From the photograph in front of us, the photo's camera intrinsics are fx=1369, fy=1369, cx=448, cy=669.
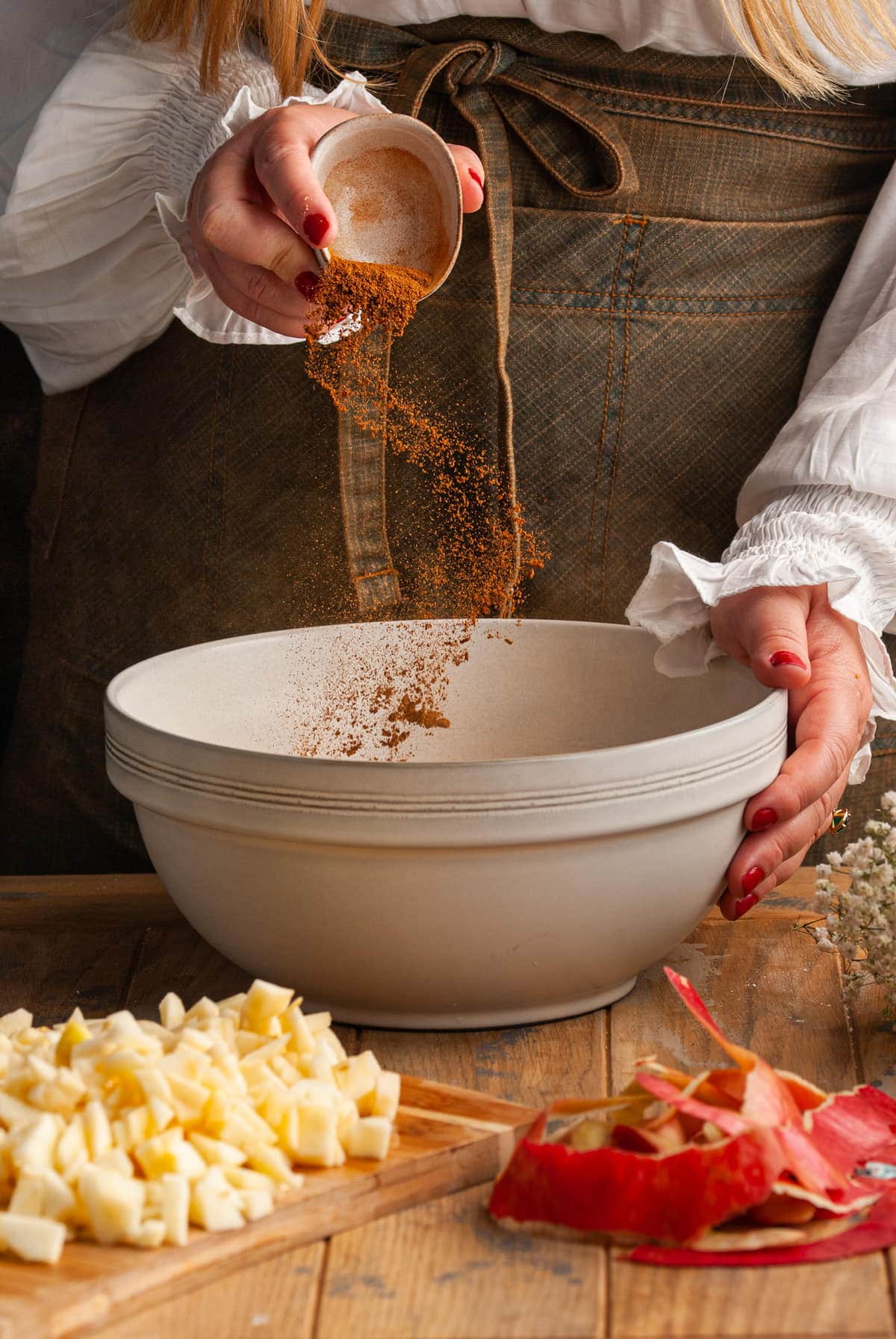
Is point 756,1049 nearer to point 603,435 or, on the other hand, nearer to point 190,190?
point 603,435

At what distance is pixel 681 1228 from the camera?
58cm

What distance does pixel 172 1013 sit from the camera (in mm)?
700

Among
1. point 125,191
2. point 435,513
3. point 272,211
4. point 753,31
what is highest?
point 753,31

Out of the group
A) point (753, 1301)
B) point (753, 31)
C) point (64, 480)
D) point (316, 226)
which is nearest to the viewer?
point (753, 1301)

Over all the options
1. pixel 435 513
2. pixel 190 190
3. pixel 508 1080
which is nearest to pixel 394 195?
pixel 190 190

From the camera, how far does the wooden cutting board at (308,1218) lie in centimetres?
53

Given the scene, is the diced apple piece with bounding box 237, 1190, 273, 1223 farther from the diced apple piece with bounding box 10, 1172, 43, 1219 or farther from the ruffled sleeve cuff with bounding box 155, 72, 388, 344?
the ruffled sleeve cuff with bounding box 155, 72, 388, 344

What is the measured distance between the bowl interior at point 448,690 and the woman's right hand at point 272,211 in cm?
24

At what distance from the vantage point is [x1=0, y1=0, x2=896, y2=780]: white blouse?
3.27 feet

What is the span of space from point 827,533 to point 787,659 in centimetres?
18

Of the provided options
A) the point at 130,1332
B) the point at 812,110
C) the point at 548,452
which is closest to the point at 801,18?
the point at 812,110

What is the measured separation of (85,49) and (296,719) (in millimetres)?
694

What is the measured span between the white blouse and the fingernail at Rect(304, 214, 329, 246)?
31cm

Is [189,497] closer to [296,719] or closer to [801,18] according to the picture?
[296,719]
